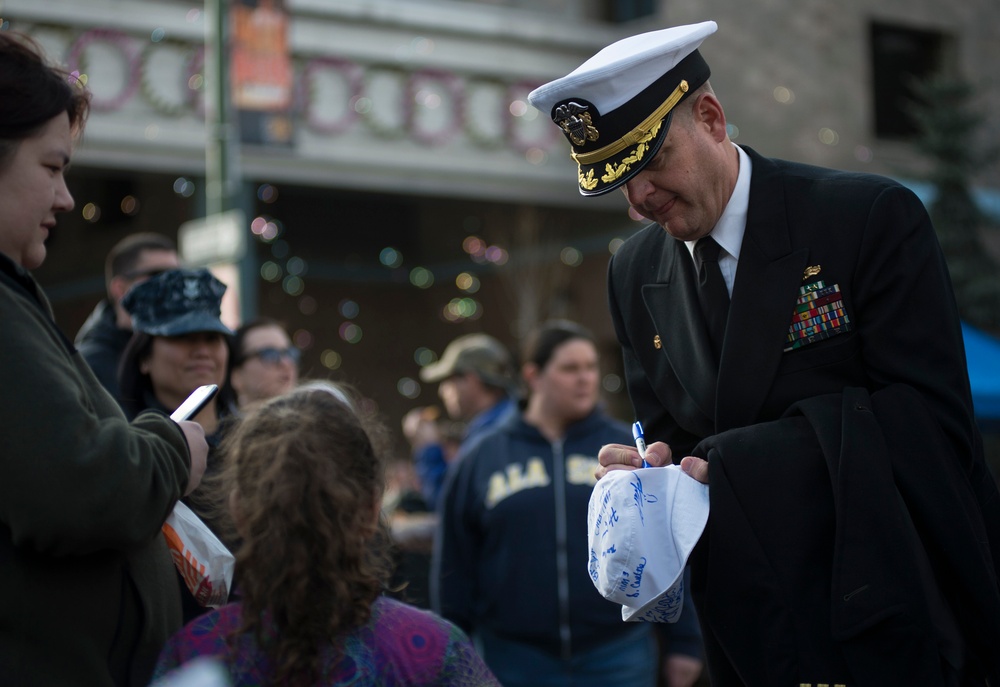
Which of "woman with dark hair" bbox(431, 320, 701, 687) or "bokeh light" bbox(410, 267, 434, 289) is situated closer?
"woman with dark hair" bbox(431, 320, 701, 687)

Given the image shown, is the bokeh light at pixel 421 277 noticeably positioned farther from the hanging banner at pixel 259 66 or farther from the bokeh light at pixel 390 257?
the hanging banner at pixel 259 66

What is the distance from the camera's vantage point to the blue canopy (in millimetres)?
7504

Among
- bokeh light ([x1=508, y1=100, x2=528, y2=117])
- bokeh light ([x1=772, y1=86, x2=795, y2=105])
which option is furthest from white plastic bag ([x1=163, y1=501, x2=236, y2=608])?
bokeh light ([x1=772, y1=86, x2=795, y2=105])

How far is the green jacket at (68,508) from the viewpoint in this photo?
1.97 m

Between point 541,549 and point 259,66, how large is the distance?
5168 millimetres

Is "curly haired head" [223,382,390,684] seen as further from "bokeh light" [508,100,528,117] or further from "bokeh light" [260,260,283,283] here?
"bokeh light" [260,260,283,283]

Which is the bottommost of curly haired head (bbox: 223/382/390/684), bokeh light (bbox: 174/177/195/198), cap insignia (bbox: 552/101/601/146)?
bokeh light (bbox: 174/177/195/198)

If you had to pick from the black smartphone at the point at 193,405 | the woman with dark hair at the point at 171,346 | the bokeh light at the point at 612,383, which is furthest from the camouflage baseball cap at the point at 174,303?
the bokeh light at the point at 612,383

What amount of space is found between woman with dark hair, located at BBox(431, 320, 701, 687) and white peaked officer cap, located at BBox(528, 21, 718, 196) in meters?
2.32

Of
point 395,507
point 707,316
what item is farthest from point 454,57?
point 707,316

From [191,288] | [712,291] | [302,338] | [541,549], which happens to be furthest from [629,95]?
[302,338]

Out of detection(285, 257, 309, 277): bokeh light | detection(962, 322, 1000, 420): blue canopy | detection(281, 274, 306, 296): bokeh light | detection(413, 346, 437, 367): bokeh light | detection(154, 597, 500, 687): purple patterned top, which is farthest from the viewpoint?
detection(413, 346, 437, 367): bokeh light

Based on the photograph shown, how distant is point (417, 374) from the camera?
18156 mm

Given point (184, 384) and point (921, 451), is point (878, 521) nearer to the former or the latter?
point (921, 451)
